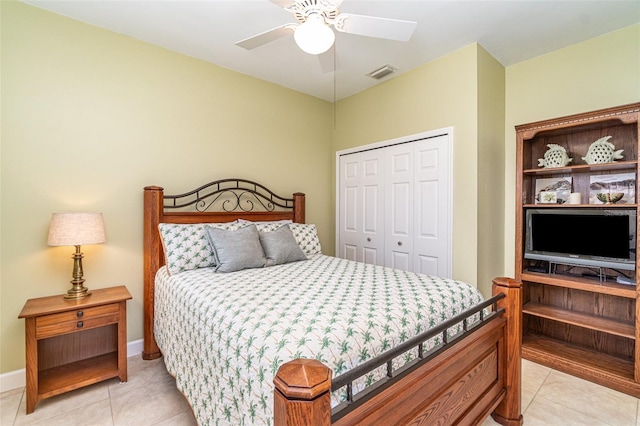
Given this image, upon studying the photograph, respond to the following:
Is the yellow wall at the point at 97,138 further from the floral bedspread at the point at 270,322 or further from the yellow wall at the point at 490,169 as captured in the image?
the yellow wall at the point at 490,169

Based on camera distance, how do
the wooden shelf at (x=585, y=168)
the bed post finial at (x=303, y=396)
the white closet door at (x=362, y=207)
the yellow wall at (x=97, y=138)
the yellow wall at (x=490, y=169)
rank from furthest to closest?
the white closet door at (x=362, y=207)
the yellow wall at (x=490, y=169)
the wooden shelf at (x=585, y=168)
the yellow wall at (x=97, y=138)
the bed post finial at (x=303, y=396)

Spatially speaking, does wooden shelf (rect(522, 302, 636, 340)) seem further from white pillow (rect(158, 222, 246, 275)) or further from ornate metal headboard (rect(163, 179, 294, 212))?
white pillow (rect(158, 222, 246, 275))

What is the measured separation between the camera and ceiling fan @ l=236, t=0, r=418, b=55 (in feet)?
5.24

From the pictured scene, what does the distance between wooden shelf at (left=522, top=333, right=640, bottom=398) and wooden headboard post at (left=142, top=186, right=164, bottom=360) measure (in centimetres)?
333

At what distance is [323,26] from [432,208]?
209cm

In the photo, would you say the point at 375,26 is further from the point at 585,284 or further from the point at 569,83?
the point at 585,284

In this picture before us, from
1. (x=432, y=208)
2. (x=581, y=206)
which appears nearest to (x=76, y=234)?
(x=432, y=208)

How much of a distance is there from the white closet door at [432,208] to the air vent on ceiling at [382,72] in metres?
0.85

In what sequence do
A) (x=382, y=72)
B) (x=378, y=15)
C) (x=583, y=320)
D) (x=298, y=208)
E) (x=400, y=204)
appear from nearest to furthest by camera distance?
(x=378, y=15) < (x=583, y=320) < (x=382, y=72) < (x=400, y=204) < (x=298, y=208)

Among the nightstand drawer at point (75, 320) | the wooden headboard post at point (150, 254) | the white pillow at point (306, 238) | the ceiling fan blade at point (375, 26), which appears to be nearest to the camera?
the ceiling fan blade at point (375, 26)

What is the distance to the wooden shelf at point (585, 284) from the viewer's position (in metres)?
2.18

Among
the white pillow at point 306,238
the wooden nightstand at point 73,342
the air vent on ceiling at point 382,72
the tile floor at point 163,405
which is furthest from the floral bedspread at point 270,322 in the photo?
the air vent on ceiling at point 382,72

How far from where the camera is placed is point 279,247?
264cm

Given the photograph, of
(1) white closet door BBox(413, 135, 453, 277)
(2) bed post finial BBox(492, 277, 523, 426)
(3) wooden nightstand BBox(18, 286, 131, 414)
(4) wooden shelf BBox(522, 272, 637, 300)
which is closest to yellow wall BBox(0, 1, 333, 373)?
(3) wooden nightstand BBox(18, 286, 131, 414)
